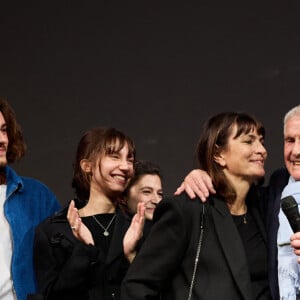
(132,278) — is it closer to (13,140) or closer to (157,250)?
(157,250)

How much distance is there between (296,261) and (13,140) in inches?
49.5

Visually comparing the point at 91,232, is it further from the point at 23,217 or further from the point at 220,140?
the point at 220,140

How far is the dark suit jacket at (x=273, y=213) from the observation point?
92.1 inches

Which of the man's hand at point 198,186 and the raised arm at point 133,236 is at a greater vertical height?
the man's hand at point 198,186

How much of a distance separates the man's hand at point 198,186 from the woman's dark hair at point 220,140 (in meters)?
0.06

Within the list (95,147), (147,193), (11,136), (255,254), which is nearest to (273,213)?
(255,254)

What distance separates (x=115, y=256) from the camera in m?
2.69

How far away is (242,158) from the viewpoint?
2.51m

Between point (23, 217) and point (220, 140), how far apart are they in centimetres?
83

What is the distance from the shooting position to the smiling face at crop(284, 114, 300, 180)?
8.14ft

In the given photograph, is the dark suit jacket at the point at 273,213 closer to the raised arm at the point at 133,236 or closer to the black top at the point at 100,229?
the raised arm at the point at 133,236

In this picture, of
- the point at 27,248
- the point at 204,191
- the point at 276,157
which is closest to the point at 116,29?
the point at 276,157

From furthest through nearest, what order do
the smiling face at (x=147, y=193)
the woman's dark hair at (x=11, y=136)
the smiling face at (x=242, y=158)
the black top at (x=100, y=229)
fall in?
the smiling face at (x=147, y=193), the woman's dark hair at (x=11, y=136), the black top at (x=100, y=229), the smiling face at (x=242, y=158)

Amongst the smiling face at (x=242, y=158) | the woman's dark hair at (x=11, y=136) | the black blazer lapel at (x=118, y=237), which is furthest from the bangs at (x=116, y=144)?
the smiling face at (x=242, y=158)
